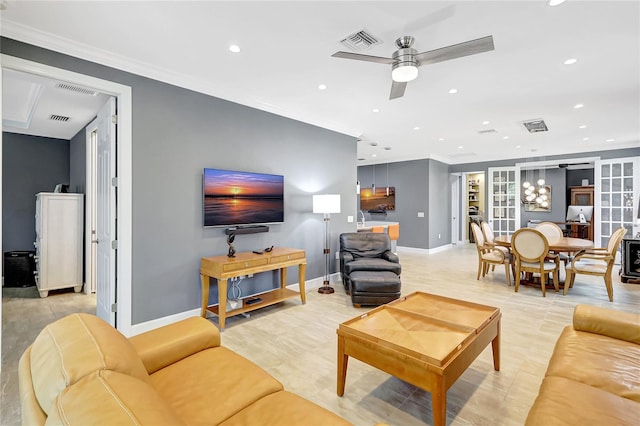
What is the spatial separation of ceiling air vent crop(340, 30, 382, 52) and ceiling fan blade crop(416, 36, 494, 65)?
441 millimetres

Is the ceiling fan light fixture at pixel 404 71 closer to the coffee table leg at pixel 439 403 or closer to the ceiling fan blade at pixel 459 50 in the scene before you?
the ceiling fan blade at pixel 459 50

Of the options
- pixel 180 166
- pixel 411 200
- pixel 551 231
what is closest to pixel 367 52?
pixel 180 166

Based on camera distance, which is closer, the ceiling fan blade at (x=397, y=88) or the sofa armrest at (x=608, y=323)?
the sofa armrest at (x=608, y=323)

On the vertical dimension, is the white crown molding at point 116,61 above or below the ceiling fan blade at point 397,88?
above

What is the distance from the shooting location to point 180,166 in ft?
11.5

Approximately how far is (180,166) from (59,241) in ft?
9.19

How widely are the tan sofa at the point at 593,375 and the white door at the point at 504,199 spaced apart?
289 inches

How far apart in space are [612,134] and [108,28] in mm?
8426

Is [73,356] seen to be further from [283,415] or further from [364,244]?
[364,244]

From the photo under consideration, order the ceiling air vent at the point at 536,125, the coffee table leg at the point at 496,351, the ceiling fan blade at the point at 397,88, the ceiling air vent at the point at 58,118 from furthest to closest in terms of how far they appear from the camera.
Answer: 1. the ceiling air vent at the point at 536,125
2. the ceiling air vent at the point at 58,118
3. the ceiling fan blade at the point at 397,88
4. the coffee table leg at the point at 496,351

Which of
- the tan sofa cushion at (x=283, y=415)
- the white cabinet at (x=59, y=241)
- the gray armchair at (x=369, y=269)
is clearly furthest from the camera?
the white cabinet at (x=59, y=241)

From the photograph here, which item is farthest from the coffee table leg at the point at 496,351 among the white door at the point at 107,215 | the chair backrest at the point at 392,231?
the chair backrest at the point at 392,231

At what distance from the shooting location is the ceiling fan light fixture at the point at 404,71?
2.67 m

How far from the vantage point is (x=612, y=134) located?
242 inches
